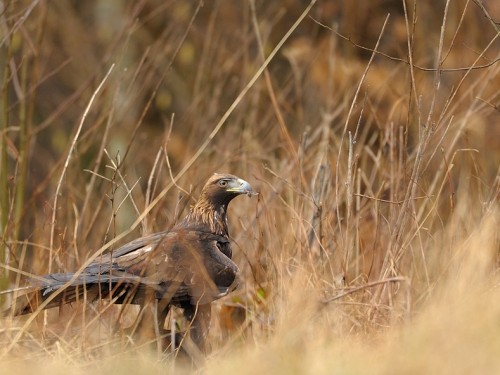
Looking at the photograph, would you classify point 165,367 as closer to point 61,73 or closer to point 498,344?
point 498,344

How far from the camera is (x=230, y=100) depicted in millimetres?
8508

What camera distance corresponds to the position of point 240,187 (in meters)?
4.91

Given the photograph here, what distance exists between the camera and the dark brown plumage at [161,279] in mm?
4047

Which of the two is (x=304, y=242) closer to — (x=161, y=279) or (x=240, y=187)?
(x=240, y=187)

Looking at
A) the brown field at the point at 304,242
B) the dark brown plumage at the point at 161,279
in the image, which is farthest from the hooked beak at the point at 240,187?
the dark brown plumage at the point at 161,279

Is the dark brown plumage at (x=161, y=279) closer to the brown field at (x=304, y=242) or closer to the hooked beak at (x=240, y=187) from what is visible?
the brown field at (x=304, y=242)

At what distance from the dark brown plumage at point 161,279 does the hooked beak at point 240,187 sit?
0.25m

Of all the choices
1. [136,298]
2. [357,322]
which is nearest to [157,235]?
[136,298]

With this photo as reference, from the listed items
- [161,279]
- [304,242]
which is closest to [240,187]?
[304,242]

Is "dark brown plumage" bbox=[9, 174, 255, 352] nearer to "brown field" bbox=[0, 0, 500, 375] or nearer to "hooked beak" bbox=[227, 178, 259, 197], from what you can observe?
"brown field" bbox=[0, 0, 500, 375]

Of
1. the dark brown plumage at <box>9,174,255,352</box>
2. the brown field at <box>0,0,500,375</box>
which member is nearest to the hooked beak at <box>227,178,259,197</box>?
the brown field at <box>0,0,500,375</box>

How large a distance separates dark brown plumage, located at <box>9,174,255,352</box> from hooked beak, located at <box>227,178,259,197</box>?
0.25m

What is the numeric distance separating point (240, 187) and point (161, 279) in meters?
0.80

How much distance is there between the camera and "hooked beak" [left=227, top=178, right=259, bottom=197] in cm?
485
